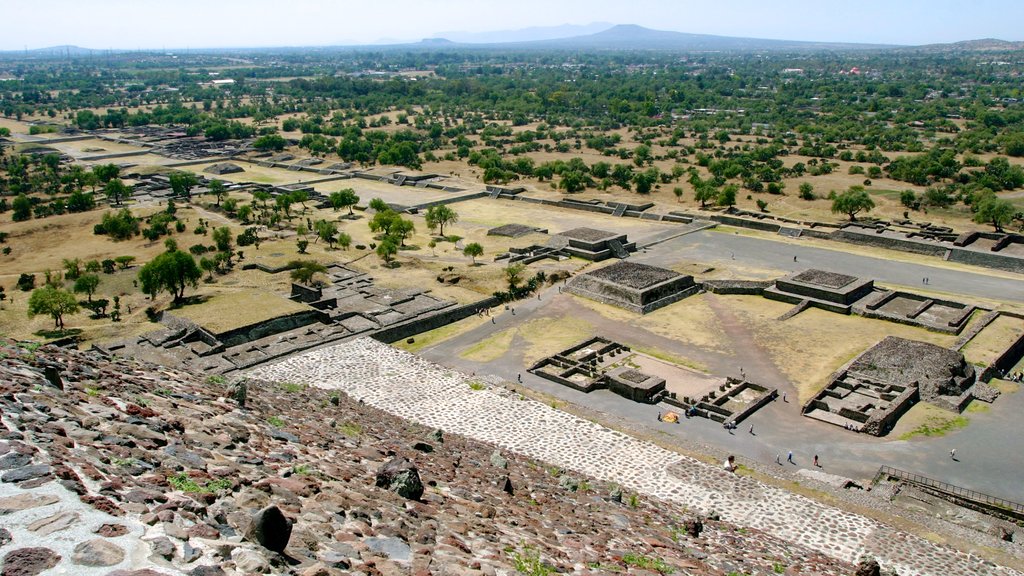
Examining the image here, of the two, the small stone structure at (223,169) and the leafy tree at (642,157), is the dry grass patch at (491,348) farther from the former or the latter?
the small stone structure at (223,169)

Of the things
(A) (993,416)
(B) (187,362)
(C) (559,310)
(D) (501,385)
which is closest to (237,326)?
(B) (187,362)

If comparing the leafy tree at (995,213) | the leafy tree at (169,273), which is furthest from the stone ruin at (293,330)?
the leafy tree at (995,213)

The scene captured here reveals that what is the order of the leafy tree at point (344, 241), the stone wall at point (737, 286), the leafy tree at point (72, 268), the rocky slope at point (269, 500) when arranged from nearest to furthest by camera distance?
the rocky slope at point (269, 500) → the stone wall at point (737, 286) → the leafy tree at point (72, 268) → the leafy tree at point (344, 241)

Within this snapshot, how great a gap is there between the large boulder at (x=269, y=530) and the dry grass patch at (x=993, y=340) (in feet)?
111

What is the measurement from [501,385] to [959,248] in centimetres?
3777

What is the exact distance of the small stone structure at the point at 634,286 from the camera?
40719mm

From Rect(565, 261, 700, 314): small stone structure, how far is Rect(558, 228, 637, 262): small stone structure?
17.3ft

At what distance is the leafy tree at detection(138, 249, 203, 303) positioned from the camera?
3916 centimetres

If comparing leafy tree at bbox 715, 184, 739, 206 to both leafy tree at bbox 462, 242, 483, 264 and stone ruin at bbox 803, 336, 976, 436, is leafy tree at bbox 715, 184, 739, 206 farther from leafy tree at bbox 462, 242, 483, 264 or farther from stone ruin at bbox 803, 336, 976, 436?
stone ruin at bbox 803, 336, 976, 436

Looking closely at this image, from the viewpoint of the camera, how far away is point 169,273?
129 ft

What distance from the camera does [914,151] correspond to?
91.1 metres

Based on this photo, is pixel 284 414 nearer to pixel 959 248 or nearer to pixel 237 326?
pixel 237 326

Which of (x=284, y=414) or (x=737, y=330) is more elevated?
(x=284, y=414)

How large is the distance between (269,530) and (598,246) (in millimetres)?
43466
